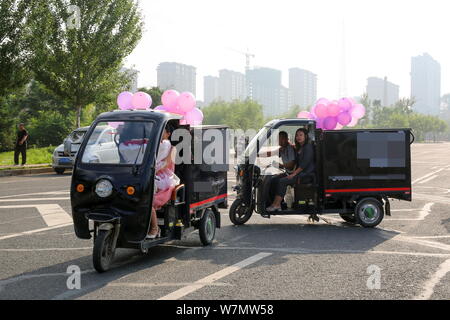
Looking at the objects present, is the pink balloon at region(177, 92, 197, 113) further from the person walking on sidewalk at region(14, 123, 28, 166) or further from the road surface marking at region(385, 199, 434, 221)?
the person walking on sidewalk at region(14, 123, 28, 166)

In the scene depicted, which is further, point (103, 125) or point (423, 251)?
point (423, 251)

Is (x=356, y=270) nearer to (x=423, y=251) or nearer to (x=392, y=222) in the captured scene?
(x=423, y=251)

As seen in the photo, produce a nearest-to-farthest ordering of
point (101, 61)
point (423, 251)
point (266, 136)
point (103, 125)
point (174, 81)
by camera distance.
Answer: point (103, 125) → point (423, 251) → point (266, 136) → point (101, 61) → point (174, 81)

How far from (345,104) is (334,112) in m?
0.33

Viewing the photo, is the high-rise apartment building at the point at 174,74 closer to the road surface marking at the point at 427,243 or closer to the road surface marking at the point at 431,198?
the road surface marking at the point at 431,198

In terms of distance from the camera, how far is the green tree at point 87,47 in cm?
2711

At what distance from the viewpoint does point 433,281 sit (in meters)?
6.26

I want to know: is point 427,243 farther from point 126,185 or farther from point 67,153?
point 67,153

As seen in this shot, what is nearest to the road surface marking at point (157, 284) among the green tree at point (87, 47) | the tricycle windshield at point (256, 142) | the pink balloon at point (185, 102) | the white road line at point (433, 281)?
the white road line at point (433, 281)

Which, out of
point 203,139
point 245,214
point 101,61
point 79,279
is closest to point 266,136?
point 245,214

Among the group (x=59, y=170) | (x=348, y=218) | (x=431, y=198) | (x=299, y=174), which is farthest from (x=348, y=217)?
(x=59, y=170)

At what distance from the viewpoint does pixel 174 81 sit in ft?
498

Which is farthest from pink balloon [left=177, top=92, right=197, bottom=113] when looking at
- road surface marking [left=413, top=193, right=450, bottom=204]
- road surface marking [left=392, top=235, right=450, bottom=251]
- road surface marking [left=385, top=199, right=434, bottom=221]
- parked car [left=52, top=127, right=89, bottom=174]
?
parked car [left=52, top=127, right=89, bottom=174]
